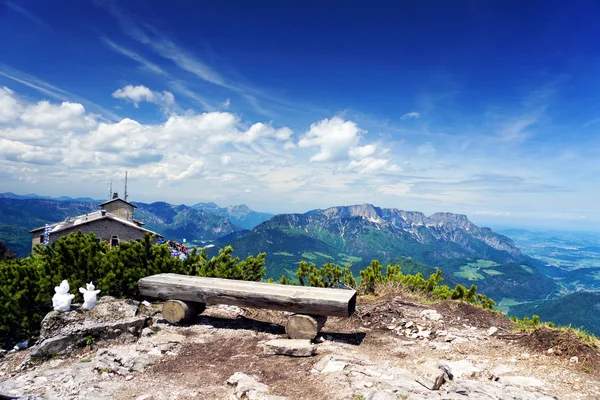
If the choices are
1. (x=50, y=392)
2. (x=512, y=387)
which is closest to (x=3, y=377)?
(x=50, y=392)

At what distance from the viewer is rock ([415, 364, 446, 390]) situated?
5.80 m

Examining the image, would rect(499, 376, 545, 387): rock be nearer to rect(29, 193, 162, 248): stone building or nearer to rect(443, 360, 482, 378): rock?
rect(443, 360, 482, 378): rock

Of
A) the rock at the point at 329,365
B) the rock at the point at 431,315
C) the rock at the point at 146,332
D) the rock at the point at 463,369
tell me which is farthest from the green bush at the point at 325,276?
the rock at the point at 463,369

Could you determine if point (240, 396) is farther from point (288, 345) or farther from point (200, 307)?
point (200, 307)

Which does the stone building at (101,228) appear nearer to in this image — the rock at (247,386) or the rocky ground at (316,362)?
the rocky ground at (316,362)

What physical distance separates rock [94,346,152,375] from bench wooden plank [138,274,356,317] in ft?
6.41

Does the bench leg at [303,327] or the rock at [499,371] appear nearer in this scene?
the rock at [499,371]

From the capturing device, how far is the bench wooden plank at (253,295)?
8328mm

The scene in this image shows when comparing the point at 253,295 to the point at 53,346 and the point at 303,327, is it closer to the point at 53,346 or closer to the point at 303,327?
the point at 303,327

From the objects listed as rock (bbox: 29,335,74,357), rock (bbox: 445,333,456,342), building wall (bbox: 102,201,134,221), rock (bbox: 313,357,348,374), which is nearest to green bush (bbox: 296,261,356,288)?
rock (bbox: 445,333,456,342)

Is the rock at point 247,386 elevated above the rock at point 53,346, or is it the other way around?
the rock at point 247,386

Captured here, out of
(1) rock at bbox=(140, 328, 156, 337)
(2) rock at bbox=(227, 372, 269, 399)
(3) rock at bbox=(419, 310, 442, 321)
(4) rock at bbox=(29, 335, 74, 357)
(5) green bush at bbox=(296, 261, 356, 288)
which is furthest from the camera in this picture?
(5) green bush at bbox=(296, 261, 356, 288)

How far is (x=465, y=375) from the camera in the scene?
6504 millimetres

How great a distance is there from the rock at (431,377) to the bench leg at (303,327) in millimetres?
2691
